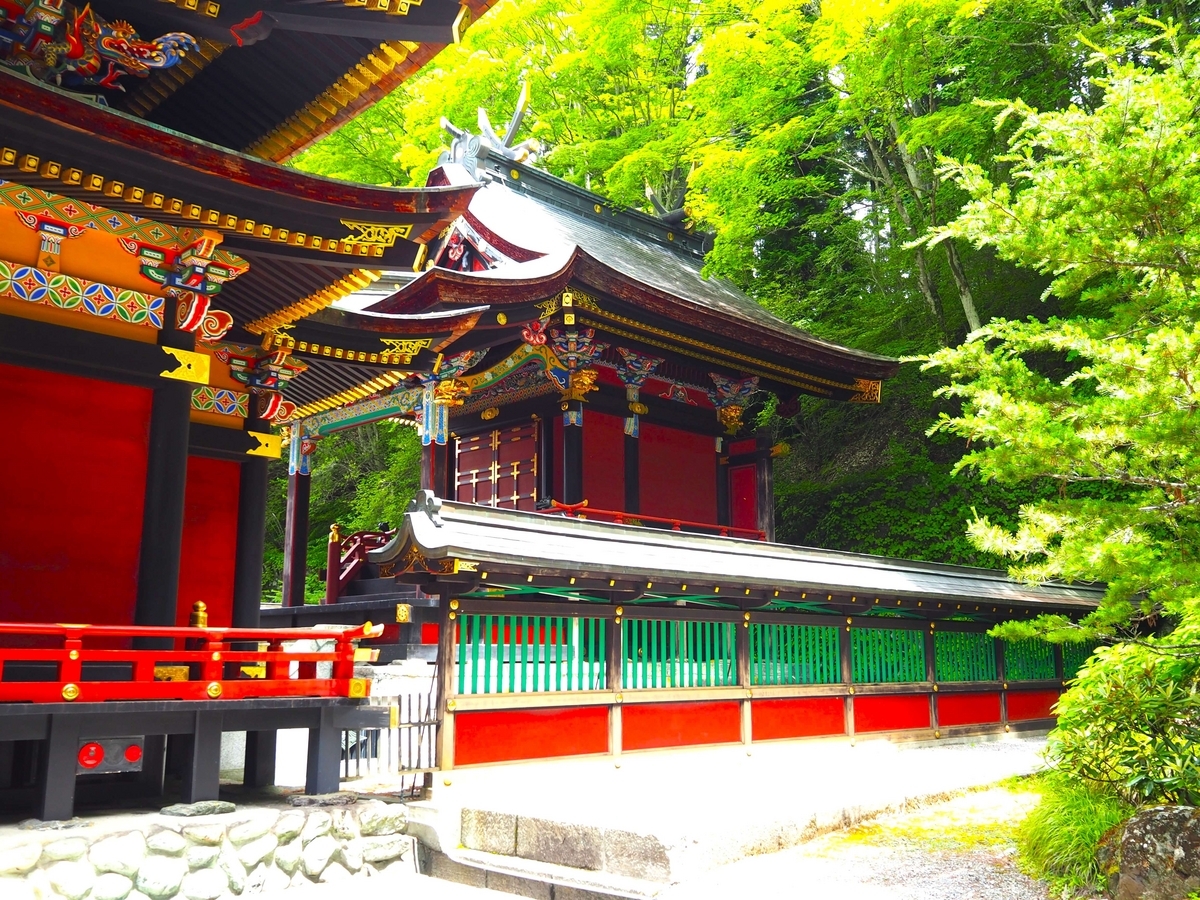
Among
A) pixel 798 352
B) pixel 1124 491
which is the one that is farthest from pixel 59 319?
pixel 1124 491

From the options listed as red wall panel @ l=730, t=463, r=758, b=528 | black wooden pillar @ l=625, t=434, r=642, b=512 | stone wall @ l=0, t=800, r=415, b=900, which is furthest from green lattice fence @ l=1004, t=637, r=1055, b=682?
stone wall @ l=0, t=800, r=415, b=900

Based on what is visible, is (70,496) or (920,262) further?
(920,262)

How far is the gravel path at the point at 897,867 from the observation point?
6.12m

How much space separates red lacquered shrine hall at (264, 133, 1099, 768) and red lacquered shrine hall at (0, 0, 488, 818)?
1.42m

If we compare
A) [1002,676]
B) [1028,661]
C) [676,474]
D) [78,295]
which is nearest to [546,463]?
[676,474]

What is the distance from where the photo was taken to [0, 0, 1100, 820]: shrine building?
278 inches

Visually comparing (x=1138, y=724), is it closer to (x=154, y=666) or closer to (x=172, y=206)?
(x=154, y=666)

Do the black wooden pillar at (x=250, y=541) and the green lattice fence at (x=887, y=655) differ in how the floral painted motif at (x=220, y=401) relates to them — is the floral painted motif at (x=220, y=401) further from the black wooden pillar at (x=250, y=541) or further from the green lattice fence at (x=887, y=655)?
the green lattice fence at (x=887, y=655)

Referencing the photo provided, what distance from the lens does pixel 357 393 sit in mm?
11469

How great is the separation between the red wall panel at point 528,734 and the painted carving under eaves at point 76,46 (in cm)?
618

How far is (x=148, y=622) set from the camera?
746 cm

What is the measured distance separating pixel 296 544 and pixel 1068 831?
10.9m

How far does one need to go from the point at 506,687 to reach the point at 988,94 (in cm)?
1682

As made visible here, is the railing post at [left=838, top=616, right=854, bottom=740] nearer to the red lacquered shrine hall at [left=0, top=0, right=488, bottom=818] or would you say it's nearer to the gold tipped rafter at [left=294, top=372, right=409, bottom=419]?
the gold tipped rafter at [left=294, top=372, right=409, bottom=419]
